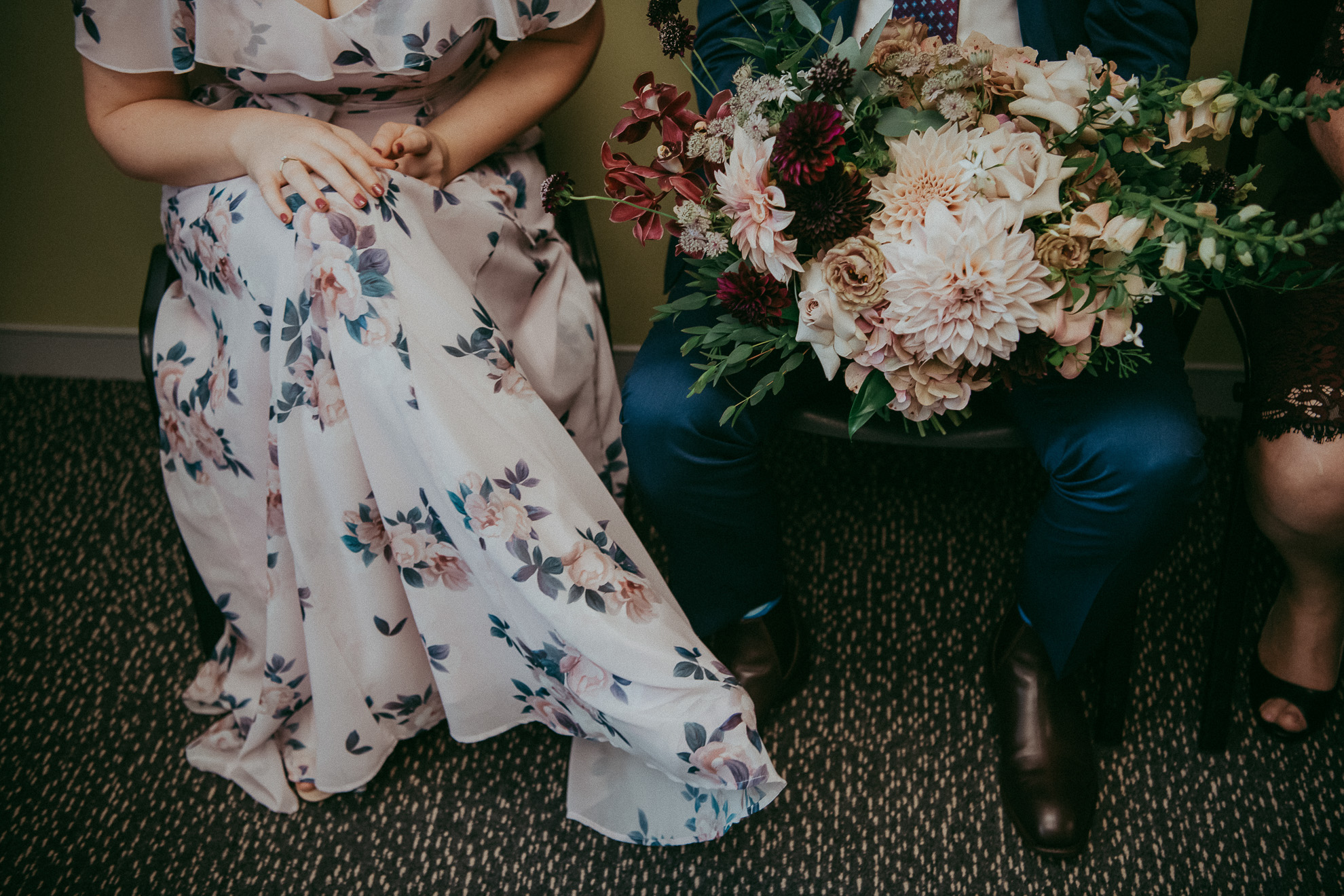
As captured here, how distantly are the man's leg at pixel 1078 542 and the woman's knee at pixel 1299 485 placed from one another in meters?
0.13

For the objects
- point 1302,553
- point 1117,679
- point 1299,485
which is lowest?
point 1117,679

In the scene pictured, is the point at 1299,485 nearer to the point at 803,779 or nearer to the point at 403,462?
the point at 803,779

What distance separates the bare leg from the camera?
3.18ft

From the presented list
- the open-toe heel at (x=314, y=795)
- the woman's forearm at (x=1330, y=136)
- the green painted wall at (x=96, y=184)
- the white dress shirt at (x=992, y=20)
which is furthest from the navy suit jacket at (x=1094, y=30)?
the open-toe heel at (x=314, y=795)

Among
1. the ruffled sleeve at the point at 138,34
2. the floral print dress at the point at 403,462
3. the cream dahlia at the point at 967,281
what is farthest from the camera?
the ruffled sleeve at the point at 138,34

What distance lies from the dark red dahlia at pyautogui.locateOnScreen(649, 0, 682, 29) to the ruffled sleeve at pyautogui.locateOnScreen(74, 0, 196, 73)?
0.59 m

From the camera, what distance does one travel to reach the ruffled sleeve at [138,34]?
1030 mm

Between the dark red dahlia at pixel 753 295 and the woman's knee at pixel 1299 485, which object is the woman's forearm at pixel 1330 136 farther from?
the dark red dahlia at pixel 753 295

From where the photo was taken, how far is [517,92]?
3.82ft

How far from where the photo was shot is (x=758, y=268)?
0.81 meters

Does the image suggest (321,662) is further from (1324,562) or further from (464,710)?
(1324,562)

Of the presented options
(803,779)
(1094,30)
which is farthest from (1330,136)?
(803,779)

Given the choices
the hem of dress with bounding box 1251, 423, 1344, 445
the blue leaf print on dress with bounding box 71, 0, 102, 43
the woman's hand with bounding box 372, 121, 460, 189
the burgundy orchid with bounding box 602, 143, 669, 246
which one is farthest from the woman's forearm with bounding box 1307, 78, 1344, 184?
the blue leaf print on dress with bounding box 71, 0, 102, 43

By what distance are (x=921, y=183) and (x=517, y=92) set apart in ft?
2.10
